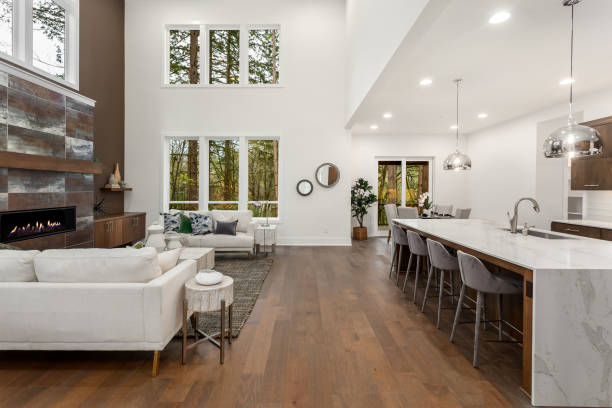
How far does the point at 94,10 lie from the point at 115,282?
6704 millimetres

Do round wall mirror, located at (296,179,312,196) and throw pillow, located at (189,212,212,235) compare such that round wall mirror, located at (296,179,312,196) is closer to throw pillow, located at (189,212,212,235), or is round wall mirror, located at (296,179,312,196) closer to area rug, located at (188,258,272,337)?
area rug, located at (188,258,272,337)

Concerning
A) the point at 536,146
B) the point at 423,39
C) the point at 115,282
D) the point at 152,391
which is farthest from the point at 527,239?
the point at 536,146

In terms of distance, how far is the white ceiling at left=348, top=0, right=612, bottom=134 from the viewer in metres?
2.83

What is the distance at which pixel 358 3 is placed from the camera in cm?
561

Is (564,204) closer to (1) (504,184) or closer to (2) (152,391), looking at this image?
(1) (504,184)

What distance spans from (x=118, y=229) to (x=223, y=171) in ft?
8.27

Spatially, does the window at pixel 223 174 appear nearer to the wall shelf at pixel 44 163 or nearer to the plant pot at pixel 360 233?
the plant pot at pixel 360 233

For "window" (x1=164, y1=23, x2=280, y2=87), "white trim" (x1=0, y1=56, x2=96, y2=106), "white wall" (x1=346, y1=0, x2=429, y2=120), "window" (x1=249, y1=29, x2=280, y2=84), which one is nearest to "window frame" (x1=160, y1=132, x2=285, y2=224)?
"window" (x1=164, y1=23, x2=280, y2=87)

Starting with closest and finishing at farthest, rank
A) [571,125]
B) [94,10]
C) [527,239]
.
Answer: [571,125]
[527,239]
[94,10]

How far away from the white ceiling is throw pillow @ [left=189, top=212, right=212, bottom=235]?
3.52 m

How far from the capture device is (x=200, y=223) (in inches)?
239

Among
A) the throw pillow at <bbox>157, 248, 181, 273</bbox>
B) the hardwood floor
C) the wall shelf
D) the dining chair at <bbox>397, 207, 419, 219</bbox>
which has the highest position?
the wall shelf

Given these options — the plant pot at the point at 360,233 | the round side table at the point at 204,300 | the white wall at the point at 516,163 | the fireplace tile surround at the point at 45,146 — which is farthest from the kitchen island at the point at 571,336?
the plant pot at the point at 360,233

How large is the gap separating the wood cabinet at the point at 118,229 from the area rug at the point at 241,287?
82.6 inches
